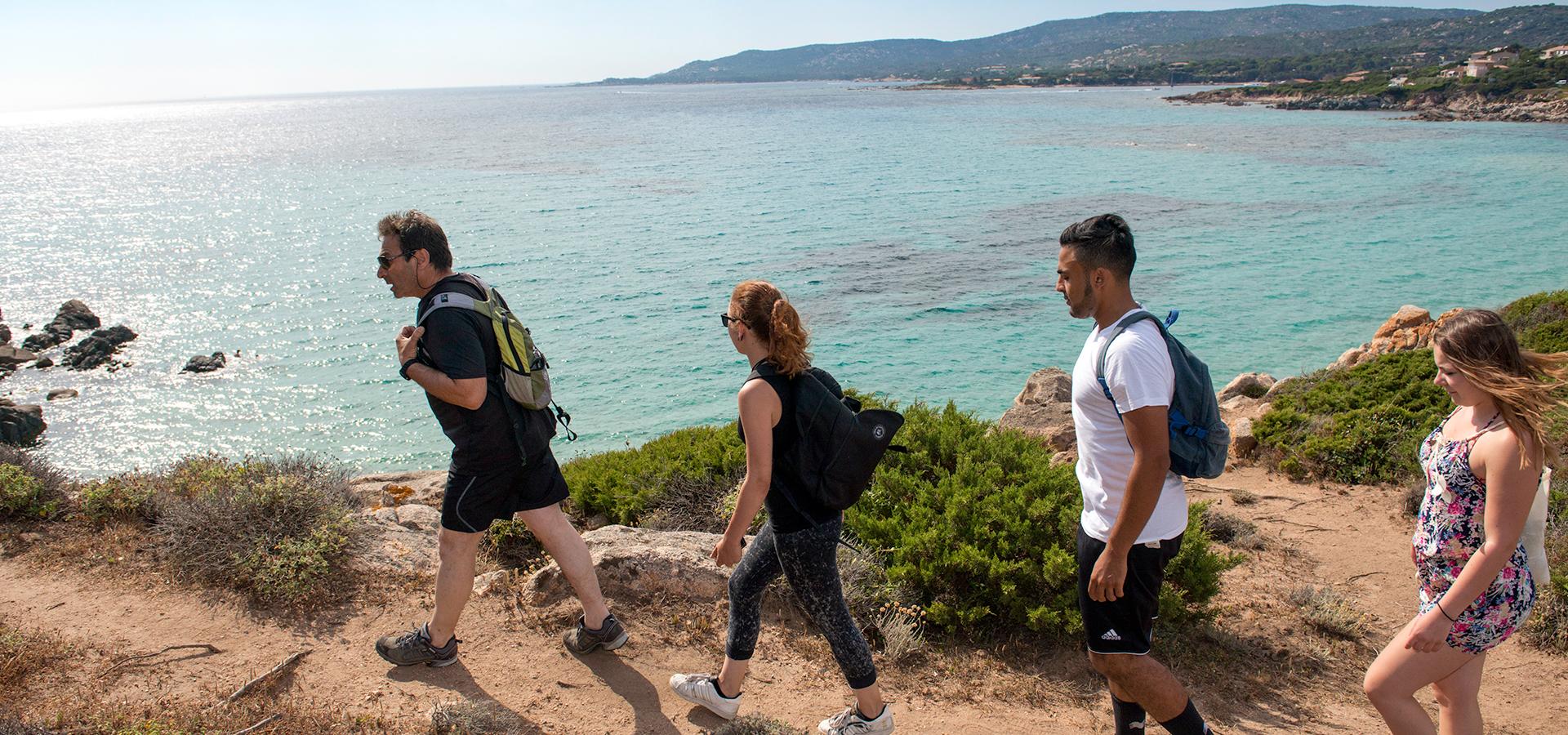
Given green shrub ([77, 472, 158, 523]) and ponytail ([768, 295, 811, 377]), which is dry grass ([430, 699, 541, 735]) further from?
green shrub ([77, 472, 158, 523])

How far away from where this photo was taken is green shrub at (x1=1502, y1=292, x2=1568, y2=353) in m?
9.86

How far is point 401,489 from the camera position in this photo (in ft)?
28.6

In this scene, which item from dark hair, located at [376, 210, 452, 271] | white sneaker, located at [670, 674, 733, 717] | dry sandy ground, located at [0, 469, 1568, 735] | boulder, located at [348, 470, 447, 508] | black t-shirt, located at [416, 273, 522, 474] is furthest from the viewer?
boulder, located at [348, 470, 447, 508]

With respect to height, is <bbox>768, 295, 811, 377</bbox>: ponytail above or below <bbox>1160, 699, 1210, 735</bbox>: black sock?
above

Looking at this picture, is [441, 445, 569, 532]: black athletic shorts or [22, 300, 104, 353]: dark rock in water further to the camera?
[22, 300, 104, 353]: dark rock in water

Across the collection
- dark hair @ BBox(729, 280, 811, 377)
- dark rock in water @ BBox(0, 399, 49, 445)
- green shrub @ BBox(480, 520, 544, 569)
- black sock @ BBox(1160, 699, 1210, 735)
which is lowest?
dark rock in water @ BBox(0, 399, 49, 445)

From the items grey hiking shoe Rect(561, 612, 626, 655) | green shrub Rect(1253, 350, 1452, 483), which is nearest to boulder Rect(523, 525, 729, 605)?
grey hiking shoe Rect(561, 612, 626, 655)

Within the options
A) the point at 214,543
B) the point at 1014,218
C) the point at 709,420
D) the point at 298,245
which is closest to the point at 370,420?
the point at 709,420

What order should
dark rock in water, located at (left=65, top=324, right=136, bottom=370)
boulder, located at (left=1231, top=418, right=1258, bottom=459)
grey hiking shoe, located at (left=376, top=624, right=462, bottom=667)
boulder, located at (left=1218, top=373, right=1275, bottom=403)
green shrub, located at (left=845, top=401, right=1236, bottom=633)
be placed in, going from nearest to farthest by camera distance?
grey hiking shoe, located at (left=376, top=624, right=462, bottom=667) < green shrub, located at (left=845, top=401, right=1236, bottom=633) < boulder, located at (left=1231, top=418, right=1258, bottom=459) < boulder, located at (left=1218, top=373, right=1275, bottom=403) < dark rock in water, located at (left=65, top=324, right=136, bottom=370)

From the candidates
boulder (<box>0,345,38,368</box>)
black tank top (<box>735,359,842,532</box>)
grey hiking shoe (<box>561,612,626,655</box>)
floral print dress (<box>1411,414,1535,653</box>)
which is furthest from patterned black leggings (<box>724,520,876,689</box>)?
boulder (<box>0,345,38,368</box>)

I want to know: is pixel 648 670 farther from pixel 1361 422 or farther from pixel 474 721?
pixel 1361 422

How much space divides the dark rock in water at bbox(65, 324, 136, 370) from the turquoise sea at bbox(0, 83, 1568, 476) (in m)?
0.51

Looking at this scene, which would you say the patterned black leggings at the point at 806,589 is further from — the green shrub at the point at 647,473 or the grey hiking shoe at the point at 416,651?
the green shrub at the point at 647,473

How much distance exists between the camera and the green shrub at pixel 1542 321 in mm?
9859
